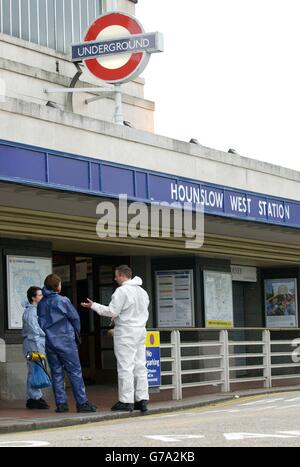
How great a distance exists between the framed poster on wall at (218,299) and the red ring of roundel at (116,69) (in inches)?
164

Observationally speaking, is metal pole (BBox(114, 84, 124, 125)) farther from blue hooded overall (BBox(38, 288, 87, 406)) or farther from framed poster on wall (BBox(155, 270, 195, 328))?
blue hooded overall (BBox(38, 288, 87, 406))

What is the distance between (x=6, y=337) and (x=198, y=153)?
511 cm

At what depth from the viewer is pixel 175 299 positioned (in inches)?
800

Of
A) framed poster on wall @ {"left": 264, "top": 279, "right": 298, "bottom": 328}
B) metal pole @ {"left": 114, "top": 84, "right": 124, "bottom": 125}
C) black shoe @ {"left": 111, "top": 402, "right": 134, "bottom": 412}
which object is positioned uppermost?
metal pole @ {"left": 114, "top": 84, "right": 124, "bottom": 125}

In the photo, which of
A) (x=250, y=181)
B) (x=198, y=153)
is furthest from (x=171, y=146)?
(x=250, y=181)

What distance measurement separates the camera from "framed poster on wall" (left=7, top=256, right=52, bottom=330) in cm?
1599

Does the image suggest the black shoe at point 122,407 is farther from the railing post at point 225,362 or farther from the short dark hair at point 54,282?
the railing post at point 225,362

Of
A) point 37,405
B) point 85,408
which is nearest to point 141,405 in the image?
point 85,408

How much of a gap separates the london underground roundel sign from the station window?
8.11ft

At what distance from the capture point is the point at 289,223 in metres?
19.7

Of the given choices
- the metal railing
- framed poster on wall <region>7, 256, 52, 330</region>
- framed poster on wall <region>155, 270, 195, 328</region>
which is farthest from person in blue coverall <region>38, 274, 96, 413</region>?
framed poster on wall <region>155, 270, 195, 328</region>

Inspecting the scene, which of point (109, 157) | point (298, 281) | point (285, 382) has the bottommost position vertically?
point (285, 382)
